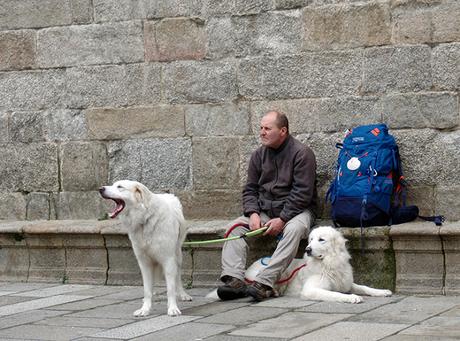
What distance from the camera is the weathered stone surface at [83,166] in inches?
370

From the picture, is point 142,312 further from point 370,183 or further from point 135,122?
point 135,122

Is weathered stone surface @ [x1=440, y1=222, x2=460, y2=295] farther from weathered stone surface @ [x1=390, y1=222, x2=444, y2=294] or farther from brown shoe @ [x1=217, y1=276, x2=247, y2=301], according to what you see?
brown shoe @ [x1=217, y1=276, x2=247, y2=301]

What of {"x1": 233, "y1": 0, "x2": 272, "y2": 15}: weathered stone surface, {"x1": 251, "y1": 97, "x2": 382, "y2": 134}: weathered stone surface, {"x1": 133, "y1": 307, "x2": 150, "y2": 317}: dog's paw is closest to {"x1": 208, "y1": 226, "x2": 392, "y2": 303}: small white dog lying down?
{"x1": 251, "y1": 97, "x2": 382, "y2": 134}: weathered stone surface

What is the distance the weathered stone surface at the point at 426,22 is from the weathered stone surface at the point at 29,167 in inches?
141

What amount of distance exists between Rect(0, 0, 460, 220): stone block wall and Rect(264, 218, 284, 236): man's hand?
2.61 feet

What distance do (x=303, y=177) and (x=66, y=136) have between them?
273 centimetres

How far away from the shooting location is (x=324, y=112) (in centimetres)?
848

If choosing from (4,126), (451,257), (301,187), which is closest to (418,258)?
(451,257)


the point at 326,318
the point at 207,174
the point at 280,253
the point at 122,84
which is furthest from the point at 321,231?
the point at 122,84

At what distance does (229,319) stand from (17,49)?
Answer: 13.9ft

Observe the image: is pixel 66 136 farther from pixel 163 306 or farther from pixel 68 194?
pixel 163 306

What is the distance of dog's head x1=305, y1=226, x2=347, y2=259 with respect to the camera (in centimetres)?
757

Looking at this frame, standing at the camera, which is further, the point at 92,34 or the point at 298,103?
the point at 92,34

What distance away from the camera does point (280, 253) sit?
7.71m
